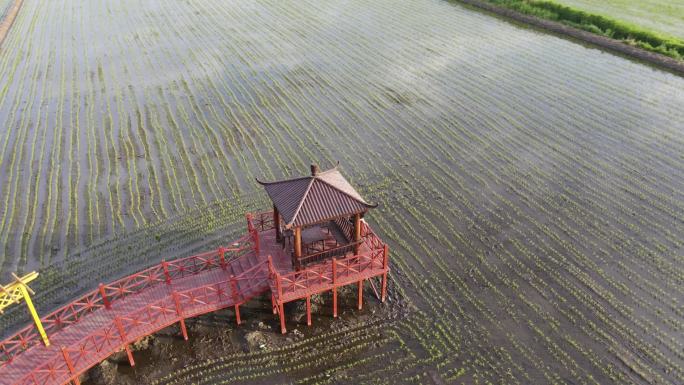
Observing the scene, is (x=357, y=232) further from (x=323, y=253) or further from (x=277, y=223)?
(x=277, y=223)

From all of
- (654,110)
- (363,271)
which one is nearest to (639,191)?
(654,110)

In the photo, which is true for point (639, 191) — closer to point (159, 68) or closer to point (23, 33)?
point (159, 68)

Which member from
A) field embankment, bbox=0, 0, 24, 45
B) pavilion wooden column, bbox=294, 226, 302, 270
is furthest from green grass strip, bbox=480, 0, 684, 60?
field embankment, bbox=0, 0, 24, 45

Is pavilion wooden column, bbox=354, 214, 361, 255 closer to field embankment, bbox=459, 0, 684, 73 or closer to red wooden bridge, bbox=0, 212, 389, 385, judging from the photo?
red wooden bridge, bbox=0, 212, 389, 385

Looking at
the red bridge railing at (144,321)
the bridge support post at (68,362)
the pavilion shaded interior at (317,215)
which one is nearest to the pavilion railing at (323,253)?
the pavilion shaded interior at (317,215)

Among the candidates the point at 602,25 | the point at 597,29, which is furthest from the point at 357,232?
the point at 602,25

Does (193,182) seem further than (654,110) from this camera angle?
No

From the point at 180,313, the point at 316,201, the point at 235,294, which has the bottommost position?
the point at 180,313
